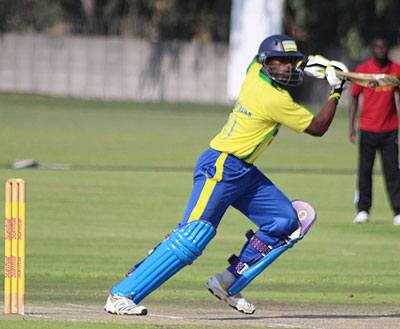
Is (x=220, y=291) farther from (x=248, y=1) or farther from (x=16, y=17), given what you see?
(x=16, y=17)

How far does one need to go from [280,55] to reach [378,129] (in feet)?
17.9

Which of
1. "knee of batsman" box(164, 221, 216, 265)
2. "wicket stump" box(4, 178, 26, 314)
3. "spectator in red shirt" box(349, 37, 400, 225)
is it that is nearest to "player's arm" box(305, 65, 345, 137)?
"knee of batsman" box(164, 221, 216, 265)

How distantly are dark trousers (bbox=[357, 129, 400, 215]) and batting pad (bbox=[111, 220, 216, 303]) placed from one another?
5.93 m

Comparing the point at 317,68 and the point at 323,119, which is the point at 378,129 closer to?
the point at 317,68

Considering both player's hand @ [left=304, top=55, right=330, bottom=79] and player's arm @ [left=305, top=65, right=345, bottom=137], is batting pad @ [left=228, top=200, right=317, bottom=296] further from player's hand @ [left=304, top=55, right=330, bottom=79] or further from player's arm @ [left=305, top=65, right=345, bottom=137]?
player's hand @ [left=304, top=55, right=330, bottom=79]

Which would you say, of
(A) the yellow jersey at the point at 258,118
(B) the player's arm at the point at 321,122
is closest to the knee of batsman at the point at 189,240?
(A) the yellow jersey at the point at 258,118

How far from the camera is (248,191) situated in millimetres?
7090

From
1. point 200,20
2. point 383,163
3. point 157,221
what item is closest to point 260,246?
point 157,221

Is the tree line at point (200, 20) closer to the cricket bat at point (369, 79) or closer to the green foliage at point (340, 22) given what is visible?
the green foliage at point (340, 22)

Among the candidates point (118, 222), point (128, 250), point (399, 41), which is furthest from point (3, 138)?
point (399, 41)

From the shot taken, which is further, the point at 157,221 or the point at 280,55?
the point at 157,221

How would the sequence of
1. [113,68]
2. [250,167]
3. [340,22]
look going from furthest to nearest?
1. [340,22]
2. [113,68]
3. [250,167]

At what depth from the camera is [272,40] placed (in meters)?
7.09

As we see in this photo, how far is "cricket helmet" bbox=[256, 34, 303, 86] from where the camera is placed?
22.8 ft
